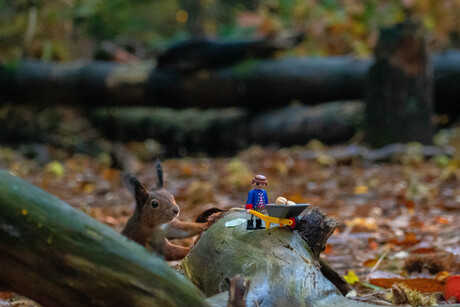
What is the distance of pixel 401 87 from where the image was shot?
19.0ft

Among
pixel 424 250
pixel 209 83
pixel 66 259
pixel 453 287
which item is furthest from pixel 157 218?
pixel 209 83

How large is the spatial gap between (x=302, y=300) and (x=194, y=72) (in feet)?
21.1

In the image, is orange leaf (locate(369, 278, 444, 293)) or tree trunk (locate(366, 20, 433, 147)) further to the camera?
tree trunk (locate(366, 20, 433, 147))

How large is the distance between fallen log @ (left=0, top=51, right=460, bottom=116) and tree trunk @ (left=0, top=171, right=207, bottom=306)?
607 centimetres

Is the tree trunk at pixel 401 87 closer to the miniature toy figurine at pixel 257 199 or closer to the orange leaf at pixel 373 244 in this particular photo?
the orange leaf at pixel 373 244

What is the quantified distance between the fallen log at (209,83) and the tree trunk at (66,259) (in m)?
6.07

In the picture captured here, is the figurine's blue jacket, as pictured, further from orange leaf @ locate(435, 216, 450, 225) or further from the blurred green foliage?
the blurred green foliage

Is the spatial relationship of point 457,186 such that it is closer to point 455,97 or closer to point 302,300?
point 455,97

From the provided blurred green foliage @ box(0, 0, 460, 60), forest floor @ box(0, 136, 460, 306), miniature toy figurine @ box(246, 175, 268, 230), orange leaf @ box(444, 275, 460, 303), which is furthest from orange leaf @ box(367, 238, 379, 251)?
blurred green foliage @ box(0, 0, 460, 60)

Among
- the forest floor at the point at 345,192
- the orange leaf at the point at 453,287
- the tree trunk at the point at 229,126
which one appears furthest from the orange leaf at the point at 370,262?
the tree trunk at the point at 229,126

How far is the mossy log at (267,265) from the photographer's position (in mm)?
1224

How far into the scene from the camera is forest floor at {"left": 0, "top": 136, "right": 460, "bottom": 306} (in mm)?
2303

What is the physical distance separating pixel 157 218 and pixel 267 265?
41cm

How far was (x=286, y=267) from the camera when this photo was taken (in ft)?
4.18
